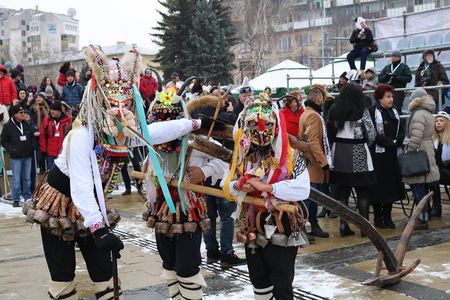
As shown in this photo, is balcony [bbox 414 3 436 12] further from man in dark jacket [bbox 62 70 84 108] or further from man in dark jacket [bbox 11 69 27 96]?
man in dark jacket [bbox 62 70 84 108]

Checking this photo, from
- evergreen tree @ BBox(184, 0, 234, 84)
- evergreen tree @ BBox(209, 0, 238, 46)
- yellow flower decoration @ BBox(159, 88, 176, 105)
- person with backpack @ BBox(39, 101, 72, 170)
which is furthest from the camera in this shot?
evergreen tree @ BBox(209, 0, 238, 46)

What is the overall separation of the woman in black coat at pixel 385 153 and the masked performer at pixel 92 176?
4.33m

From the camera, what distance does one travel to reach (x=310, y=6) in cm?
6594

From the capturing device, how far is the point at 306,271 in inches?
237

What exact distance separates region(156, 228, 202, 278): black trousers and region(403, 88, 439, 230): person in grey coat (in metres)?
4.62

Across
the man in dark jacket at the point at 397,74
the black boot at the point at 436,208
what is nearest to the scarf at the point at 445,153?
the black boot at the point at 436,208

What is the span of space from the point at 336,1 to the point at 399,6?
731 centimetres

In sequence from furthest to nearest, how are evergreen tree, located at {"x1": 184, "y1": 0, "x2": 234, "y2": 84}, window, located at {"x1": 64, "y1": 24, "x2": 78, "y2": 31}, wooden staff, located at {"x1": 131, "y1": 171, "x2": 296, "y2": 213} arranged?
window, located at {"x1": 64, "y1": 24, "x2": 78, "y2": 31}
evergreen tree, located at {"x1": 184, "y1": 0, "x2": 234, "y2": 84}
wooden staff, located at {"x1": 131, "y1": 171, "x2": 296, "y2": 213}

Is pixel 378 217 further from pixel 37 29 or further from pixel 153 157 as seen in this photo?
pixel 37 29

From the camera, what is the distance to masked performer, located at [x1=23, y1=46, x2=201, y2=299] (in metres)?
3.82

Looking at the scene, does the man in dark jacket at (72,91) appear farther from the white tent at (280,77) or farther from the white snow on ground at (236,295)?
the white tent at (280,77)

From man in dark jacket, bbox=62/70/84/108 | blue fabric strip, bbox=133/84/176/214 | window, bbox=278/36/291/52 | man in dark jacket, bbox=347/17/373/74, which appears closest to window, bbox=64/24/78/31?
window, bbox=278/36/291/52

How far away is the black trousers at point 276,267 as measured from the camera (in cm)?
382

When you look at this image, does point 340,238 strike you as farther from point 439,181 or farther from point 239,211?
point 239,211
